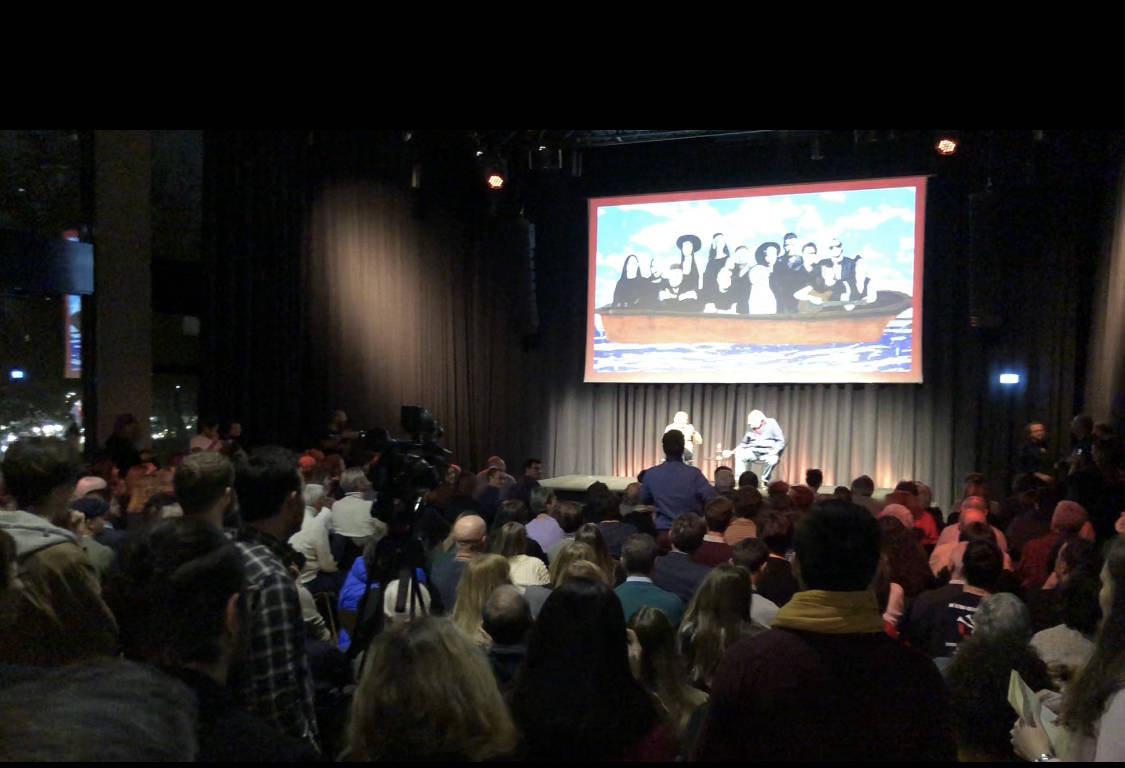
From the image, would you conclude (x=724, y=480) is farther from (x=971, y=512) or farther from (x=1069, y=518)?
(x=1069, y=518)

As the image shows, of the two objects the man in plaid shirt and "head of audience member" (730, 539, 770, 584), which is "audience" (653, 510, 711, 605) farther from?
the man in plaid shirt

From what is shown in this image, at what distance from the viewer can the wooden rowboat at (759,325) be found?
1153 cm

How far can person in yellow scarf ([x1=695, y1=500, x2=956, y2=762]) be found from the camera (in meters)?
1.56

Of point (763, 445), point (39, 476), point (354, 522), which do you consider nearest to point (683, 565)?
point (354, 522)

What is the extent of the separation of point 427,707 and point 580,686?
30cm

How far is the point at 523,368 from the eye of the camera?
1416 cm

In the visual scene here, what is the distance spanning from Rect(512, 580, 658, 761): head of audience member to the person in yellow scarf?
167 mm

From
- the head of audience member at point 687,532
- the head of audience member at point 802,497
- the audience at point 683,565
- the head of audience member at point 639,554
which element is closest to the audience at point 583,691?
the head of audience member at point 639,554

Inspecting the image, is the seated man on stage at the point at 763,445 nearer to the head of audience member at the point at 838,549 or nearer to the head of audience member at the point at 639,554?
the head of audience member at the point at 639,554

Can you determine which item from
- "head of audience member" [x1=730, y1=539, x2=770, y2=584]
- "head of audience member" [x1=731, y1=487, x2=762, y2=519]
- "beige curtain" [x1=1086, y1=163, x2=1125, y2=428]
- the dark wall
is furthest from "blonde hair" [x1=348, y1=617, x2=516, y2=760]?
the dark wall

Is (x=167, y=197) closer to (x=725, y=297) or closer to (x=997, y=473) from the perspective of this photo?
(x=725, y=297)

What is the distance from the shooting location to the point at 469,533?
150 inches

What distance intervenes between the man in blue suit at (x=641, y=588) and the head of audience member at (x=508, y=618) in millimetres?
557

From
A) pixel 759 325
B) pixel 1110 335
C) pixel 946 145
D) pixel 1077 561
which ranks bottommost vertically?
pixel 1077 561
